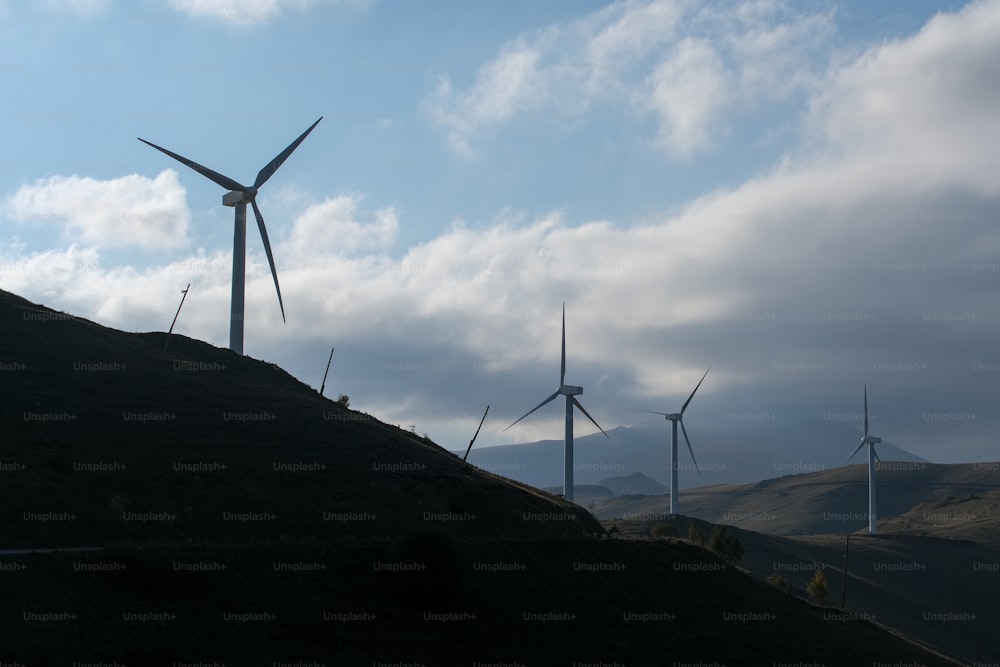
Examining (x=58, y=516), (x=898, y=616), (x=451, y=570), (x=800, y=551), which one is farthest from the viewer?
(x=800, y=551)

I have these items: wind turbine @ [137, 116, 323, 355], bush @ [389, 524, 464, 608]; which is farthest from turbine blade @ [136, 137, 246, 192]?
bush @ [389, 524, 464, 608]

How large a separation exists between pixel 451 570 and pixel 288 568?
8.31 meters

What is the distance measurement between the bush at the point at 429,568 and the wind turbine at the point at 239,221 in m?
53.7

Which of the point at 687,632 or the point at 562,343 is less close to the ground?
the point at 562,343

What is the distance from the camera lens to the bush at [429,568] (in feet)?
179

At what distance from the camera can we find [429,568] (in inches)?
2170

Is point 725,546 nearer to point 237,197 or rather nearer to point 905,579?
point 905,579

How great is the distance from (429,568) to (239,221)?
60.6m

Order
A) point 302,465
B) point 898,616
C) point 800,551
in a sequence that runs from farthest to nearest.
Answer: point 800,551
point 898,616
point 302,465

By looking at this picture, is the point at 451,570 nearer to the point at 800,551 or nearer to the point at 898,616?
the point at 898,616

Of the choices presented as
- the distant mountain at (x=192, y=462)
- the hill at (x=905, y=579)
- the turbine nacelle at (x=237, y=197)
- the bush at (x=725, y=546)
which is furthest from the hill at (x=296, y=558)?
the hill at (x=905, y=579)

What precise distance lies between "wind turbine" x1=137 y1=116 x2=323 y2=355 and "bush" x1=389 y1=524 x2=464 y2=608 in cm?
5370

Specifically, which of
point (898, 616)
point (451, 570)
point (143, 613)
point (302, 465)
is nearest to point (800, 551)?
point (898, 616)

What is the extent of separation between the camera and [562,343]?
13888 centimetres
